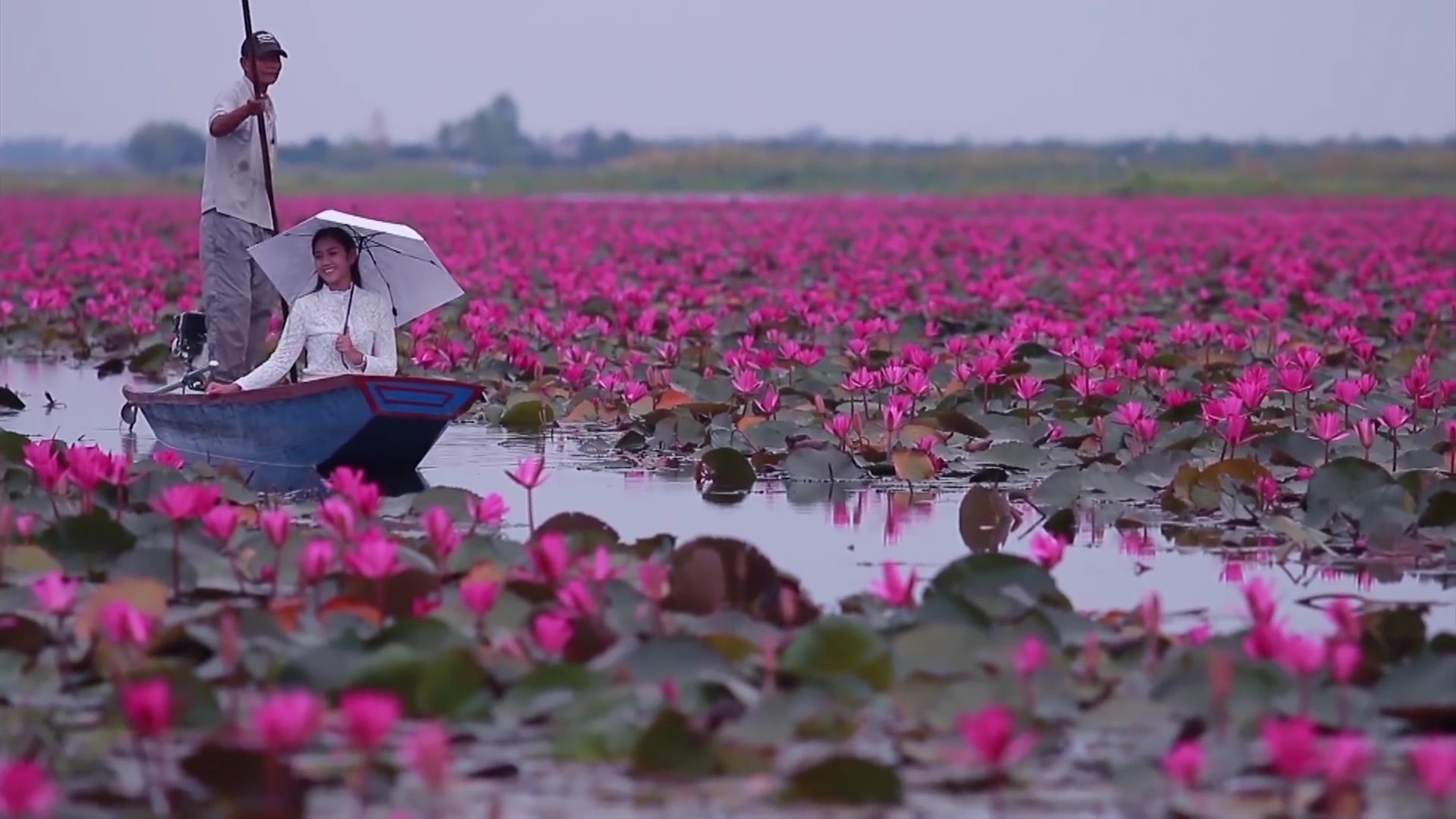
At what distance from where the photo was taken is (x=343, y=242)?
25.7 feet

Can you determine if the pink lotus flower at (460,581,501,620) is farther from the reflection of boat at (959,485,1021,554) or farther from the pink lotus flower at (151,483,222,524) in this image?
the reflection of boat at (959,485,1021,554)

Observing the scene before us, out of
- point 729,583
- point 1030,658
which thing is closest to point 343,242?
point 729,583

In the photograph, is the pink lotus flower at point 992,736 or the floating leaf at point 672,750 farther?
the floating leaf at point 672,750

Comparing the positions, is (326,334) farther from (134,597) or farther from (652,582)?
(652,582)

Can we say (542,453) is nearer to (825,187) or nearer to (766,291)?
(766,291)

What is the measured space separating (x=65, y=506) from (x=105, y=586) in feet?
4.48

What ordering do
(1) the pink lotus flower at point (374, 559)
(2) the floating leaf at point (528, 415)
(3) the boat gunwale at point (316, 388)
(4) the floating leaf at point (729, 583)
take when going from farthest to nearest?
(2) the floating leaf at point (528, 415) → (3) the boat gunwale at point (316, 388) → (4) the floating leaf at point (729, 583) → (1) the pink lotus flower at point (374, 559)

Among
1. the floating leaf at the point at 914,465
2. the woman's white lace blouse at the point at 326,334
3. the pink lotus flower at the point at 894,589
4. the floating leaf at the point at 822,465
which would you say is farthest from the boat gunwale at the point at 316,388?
the pink lotus flower at the point at 894,589

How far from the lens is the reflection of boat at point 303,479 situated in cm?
746

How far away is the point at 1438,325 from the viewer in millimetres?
13117

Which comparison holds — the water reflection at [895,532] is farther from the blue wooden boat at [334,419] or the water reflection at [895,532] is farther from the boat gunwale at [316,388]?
the boat gunwale at [316,388]

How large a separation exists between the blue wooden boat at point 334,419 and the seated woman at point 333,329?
16 cm

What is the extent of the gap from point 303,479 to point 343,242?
2.76ft

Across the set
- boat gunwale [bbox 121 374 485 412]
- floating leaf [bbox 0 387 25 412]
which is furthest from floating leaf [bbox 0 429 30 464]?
floating leaf [bbox 0 387 25 412]
